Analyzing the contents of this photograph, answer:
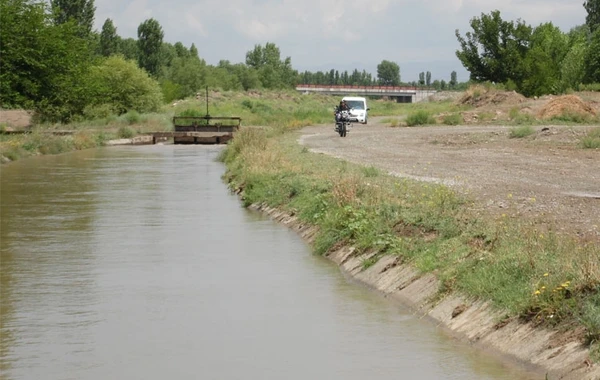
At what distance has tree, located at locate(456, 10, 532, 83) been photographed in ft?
274

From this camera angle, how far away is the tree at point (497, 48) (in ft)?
274

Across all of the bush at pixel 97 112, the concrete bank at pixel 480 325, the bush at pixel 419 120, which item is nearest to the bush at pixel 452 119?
the bush at pixel 419 120

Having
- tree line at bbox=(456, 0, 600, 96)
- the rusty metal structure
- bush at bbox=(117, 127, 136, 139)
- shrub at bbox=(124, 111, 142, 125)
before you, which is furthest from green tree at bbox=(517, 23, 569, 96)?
bush at bbox=(117, 127, 136, 139)

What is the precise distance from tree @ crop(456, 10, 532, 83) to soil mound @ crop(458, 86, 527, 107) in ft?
16.7

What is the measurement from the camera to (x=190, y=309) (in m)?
14.9

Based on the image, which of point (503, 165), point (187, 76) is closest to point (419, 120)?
point (503, 165)

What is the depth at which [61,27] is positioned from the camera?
67.1 meters

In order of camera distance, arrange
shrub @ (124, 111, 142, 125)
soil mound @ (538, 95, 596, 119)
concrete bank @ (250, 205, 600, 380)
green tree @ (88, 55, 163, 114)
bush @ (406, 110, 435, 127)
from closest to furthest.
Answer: concrete bank @ (250, 205, 600, 380), soil mound @ (538, 95, 596, 119), bush @ (406, 110, 435, 127), shrub @ (124, 111, 142, 125), green tree @ (88, 55, 163, 114)

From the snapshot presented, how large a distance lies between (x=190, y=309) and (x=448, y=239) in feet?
12.8

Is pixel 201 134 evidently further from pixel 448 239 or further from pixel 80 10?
pixel 448 239

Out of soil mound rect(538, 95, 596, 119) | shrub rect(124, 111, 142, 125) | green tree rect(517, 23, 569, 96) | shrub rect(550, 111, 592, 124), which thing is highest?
green tree rect(517, 23, 569, 96)

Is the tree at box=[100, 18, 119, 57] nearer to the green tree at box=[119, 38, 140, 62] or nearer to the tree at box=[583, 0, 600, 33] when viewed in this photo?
the green tree at box=[119, 38, 140, 62]

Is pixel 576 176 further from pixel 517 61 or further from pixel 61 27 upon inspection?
pixel 517 61

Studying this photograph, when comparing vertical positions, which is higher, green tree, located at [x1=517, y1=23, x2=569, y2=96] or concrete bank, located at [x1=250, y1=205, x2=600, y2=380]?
green tree, located at [x1=517, y1=23, x2=569, y2=96]
